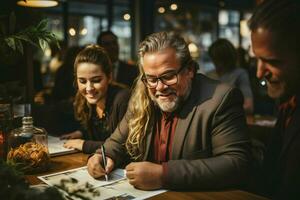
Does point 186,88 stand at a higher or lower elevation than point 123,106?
higher

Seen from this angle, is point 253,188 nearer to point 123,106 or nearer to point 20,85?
point 123,106

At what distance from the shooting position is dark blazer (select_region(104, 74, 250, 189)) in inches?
65.7

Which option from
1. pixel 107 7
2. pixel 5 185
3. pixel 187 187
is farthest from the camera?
pixel 107 7

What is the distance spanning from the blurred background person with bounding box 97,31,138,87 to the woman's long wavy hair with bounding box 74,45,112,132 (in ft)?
5.82

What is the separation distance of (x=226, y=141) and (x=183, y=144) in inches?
9.1

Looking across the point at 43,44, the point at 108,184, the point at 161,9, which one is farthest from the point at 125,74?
the point at 161,9

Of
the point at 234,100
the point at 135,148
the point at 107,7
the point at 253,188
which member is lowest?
the point at 253,188

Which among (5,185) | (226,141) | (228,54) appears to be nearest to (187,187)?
(226,141)

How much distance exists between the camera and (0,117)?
2.12m

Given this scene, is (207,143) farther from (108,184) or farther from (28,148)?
(28,148)

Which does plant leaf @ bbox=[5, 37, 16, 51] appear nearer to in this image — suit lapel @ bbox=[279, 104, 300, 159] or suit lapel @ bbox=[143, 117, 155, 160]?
suit lapel @ bbox=[143, 117, 155, 160]

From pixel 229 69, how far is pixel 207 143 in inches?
115

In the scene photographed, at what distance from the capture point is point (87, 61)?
262 centimetres

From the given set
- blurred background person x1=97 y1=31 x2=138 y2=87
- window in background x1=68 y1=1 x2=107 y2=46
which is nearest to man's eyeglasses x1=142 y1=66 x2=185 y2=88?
blurred background person x1=97 y1=31 x2=138 y2=87
